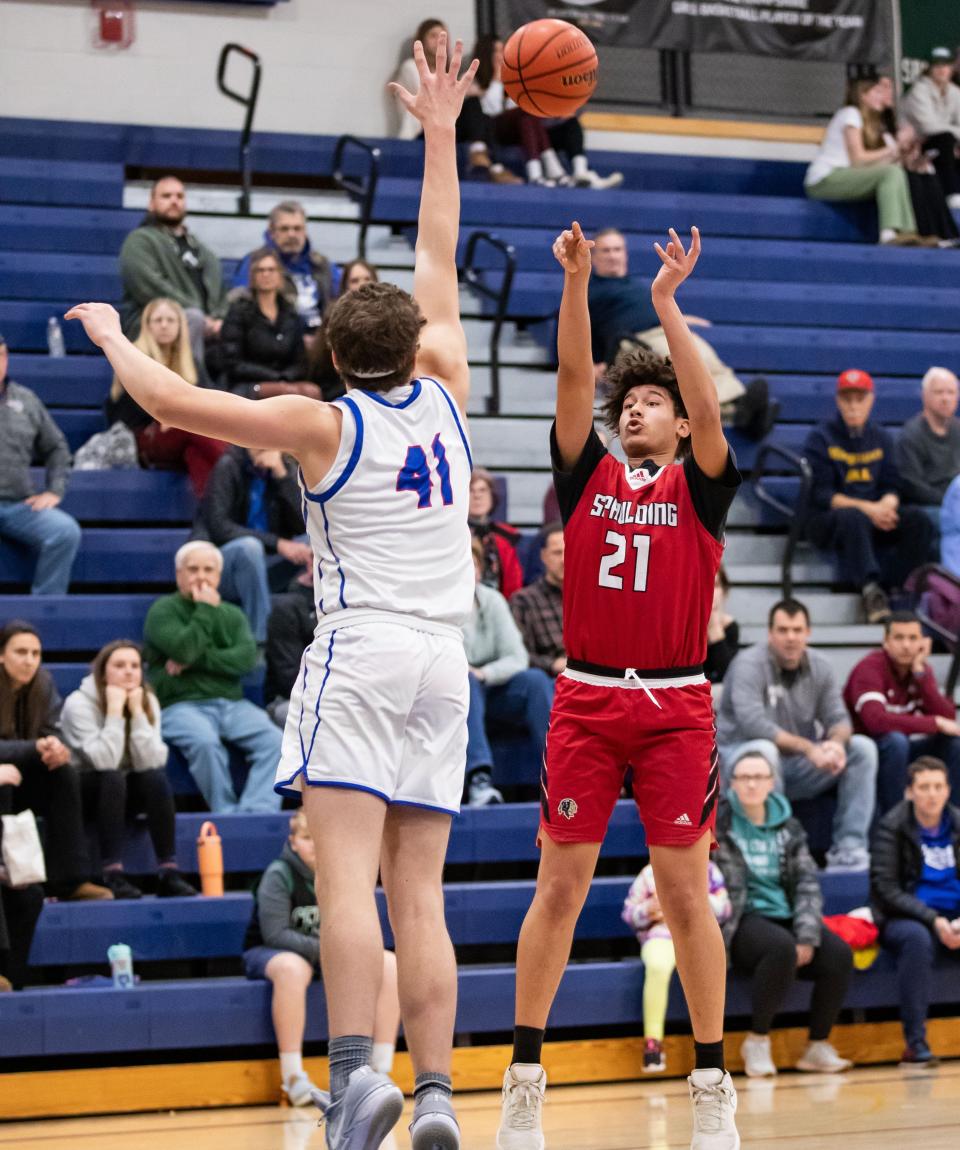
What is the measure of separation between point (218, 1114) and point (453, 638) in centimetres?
347

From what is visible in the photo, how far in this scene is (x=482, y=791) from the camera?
846 centimetres

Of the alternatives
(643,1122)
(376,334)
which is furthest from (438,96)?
(643,1122)

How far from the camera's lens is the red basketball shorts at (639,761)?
4809mm

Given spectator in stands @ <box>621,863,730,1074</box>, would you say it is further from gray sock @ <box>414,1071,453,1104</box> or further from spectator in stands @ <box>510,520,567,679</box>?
gray sock @ <box>414,1071,453,1104</box>

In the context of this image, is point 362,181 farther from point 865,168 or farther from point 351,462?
point 351,462

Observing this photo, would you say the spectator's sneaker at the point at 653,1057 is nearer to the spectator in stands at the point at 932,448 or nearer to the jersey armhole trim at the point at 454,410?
the jersey armhole trim at the point at 454,410

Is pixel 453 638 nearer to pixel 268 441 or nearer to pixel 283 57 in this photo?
pixel 268 441

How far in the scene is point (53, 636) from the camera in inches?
349

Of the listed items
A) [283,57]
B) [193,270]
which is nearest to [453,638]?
[193,270]

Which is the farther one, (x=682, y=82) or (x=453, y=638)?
(x=682, y=82)

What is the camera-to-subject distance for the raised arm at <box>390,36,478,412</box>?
454 centimetres

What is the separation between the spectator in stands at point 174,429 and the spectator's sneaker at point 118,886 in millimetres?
2449

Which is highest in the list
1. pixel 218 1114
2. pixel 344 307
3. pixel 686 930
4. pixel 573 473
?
pixel 344 307

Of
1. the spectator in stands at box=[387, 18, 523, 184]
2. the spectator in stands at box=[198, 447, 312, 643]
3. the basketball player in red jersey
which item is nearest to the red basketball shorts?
the basketball player in red jersey
